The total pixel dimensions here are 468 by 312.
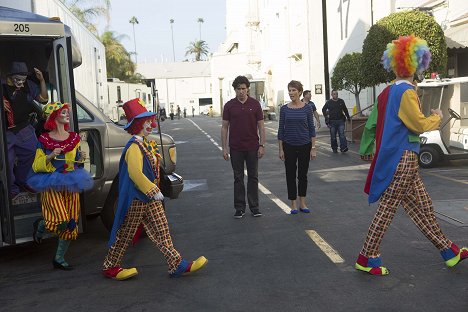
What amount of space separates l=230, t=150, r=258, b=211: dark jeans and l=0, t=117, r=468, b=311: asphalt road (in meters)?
0.24

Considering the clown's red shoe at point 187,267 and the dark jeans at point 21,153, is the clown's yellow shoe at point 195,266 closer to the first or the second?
the clown's red shoe at point 187,267

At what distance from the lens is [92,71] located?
44.1ft

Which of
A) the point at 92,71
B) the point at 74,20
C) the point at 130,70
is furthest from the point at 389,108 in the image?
the point at 130,70

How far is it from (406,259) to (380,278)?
69 centimetres

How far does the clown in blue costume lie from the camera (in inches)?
208

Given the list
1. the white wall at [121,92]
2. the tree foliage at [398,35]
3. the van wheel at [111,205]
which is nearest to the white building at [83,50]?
the van wheel at [111,205]

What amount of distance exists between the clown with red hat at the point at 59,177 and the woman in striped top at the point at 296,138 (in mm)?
3249

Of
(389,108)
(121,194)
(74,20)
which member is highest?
(74,20)

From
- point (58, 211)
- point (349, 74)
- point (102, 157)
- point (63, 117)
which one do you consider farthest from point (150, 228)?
point (349, 74)

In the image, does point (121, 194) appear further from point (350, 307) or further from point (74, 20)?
point (74, 20)

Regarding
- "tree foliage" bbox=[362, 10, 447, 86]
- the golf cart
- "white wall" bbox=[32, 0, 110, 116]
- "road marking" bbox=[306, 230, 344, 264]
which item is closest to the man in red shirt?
"road marking" bbox=[306, 230, 344, 264]

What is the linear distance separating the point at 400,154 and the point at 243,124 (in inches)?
133

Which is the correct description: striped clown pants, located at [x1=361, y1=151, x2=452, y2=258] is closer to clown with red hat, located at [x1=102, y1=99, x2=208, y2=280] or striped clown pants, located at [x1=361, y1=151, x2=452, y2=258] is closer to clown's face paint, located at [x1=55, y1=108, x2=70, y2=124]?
clown with red hat, located at [x1=102, y1=99, x2=208, y2=280]

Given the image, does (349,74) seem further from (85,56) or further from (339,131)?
(85,56)
